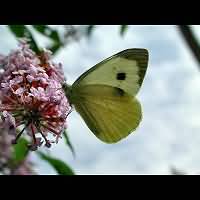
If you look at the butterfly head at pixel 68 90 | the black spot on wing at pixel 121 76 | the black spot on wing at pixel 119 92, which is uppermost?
the black spot on wing at pixel 121 76

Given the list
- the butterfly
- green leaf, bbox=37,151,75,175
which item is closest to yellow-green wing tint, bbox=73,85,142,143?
the butterfly

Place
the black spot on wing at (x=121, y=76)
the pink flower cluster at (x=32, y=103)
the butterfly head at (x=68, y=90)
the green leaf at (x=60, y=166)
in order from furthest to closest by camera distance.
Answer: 1. the green leaf at (x=60, y=166)
2. the black spot on wing at (x=121, y=76)
3. the butterfly head at (x=68, y=90)
4. the pink flower cluster at (x=32, y=103)

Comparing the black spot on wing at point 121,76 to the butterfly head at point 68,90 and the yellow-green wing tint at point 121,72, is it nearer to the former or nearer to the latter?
the yellow-green wing tint at point 121,72

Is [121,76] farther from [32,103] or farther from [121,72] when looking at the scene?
[32,103]

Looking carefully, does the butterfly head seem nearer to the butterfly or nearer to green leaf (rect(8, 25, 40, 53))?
the butterfly

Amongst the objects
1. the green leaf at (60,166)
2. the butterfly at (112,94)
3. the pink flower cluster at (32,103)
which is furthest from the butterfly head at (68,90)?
the green leaf at (60,166)
